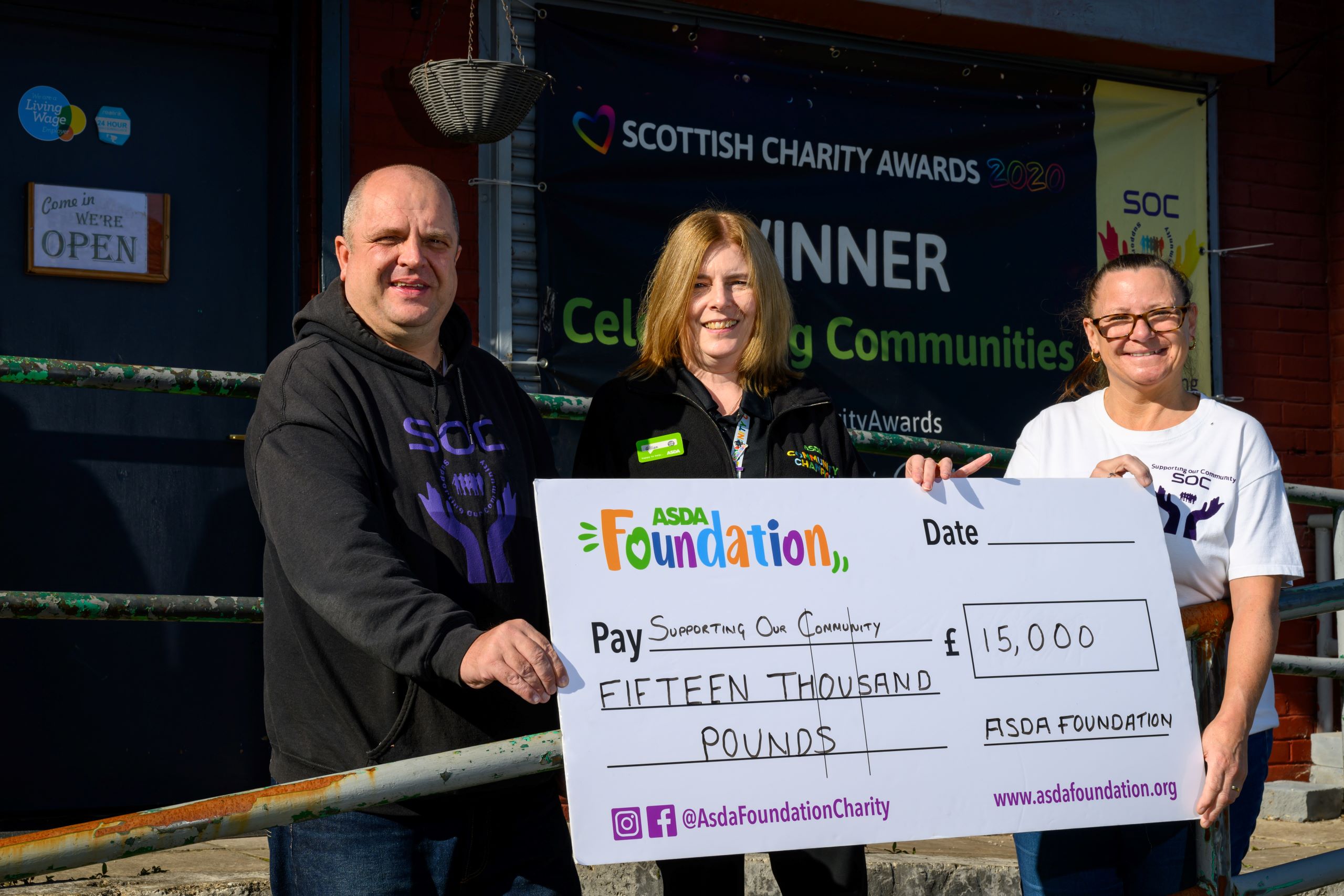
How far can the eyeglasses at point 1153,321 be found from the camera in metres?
2.65

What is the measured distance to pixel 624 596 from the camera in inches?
79.6

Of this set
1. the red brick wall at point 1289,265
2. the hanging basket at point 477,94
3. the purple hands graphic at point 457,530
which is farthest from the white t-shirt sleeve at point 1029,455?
the red brick wall at point 1289,265

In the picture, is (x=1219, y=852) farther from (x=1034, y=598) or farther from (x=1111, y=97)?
(x=1111, y=97)

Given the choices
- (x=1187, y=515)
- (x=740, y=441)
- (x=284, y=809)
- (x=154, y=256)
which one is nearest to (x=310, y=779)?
(x=284, y=809)

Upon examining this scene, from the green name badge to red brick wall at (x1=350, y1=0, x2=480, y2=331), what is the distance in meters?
2.25

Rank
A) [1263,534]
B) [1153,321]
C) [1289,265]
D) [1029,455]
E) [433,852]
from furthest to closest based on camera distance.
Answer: [1289,265], [1029,455], [1153,321], [1263,534], [433,852]

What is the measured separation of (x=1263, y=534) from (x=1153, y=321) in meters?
0.45

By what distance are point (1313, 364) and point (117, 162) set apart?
5.19 metres

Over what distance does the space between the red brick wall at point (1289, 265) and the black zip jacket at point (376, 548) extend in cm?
492

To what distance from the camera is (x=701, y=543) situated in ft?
6.93

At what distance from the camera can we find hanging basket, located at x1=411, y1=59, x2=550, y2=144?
4.44 metres

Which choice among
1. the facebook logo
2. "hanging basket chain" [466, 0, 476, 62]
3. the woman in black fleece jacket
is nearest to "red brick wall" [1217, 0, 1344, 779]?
"hanging basket chain" [466, 0, 476, 62]

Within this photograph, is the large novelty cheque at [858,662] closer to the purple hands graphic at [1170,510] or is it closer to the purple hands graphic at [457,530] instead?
the purple hands graphic at [1170,510]

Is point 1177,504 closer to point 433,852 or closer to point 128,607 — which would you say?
point 433,852
